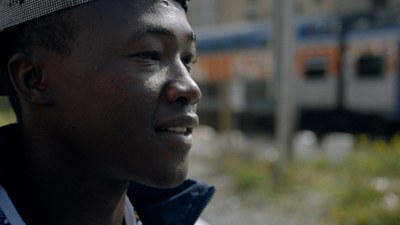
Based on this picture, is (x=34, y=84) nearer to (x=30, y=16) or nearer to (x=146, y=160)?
(x=30, y=16)

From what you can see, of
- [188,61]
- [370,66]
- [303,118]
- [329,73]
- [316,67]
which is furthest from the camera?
[303,118]

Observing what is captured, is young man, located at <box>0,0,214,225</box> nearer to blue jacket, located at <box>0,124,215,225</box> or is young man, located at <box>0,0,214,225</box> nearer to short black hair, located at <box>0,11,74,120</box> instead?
short black hair, located at <box>0,11,74,120</box>

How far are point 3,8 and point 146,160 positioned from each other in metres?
0.42

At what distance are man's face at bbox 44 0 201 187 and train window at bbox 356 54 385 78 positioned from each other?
636 inches

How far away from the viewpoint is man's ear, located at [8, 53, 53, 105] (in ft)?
4.38

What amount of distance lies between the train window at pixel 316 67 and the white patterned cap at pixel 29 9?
1741 cm

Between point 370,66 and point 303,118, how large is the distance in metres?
3.52

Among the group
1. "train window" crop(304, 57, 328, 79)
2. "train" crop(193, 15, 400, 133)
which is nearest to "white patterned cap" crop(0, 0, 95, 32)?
"train" crop(193, 15, 400, 133)

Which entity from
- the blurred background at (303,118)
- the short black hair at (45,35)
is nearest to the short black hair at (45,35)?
the short black hair at (45,35)

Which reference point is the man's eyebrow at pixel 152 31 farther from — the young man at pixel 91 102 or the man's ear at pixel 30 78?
the man's ear at pixel 30 78

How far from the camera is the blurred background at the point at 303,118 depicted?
759 cm

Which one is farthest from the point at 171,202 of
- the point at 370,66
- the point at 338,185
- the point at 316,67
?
the point at 316,67

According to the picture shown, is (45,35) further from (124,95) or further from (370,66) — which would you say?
(370,66)

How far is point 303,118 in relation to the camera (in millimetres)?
20125
